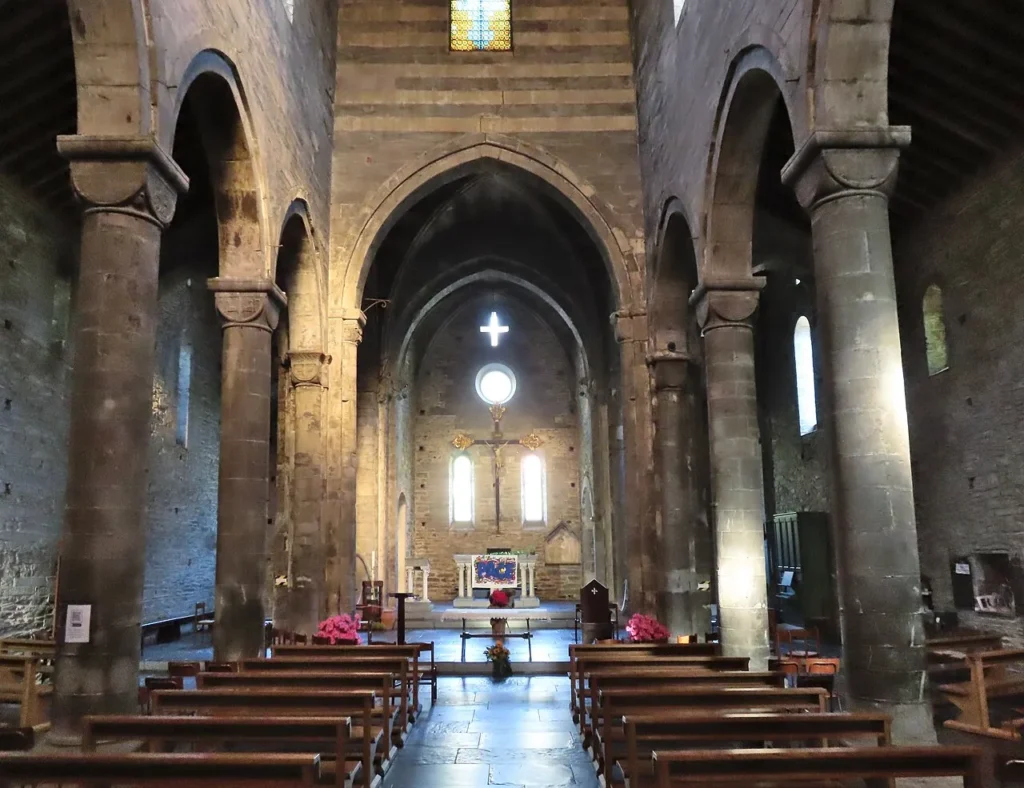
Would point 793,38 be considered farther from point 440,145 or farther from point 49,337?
point 49,337

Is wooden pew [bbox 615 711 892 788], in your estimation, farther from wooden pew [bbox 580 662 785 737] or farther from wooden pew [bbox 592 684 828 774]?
wooden pew [bbox 580 662 785 737]

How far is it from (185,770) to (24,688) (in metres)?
4.15

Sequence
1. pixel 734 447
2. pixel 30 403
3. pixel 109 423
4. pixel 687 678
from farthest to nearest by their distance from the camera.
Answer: pixel 30 403 < pixel 734 447 < pixel 109 423 < pixel 687 678

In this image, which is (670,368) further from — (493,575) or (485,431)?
(485,431)

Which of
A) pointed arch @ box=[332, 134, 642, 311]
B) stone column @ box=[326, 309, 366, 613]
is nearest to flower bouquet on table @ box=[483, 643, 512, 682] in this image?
stone column @ box=[326, 309, 366, 613]

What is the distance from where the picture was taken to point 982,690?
6984 millimetres

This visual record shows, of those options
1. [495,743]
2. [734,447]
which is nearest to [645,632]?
[734,447]

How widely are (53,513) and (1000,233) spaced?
13.6 metres

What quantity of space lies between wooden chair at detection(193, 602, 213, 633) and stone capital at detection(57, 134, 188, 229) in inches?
496

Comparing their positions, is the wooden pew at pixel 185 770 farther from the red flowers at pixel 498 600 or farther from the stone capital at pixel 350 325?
the red flowers at pixel 498 600

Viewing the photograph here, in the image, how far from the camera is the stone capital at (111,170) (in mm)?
7129

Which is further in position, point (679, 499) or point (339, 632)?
point (679, 499)

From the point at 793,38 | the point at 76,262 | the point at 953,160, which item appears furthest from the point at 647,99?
the point at 76,262

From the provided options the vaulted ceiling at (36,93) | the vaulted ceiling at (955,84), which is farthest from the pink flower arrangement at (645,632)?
the vaulted ceiling at (36,93)
